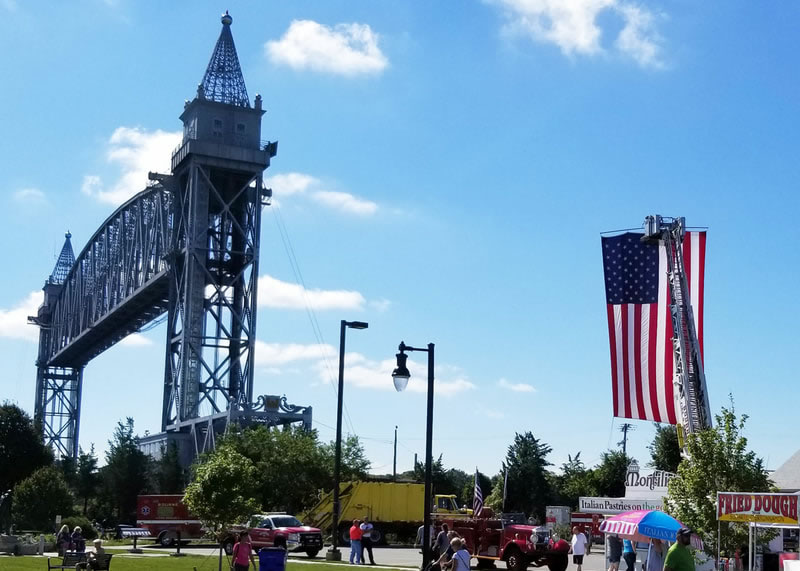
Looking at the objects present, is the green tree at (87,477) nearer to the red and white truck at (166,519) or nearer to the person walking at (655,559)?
the red and white truck at (166,519)

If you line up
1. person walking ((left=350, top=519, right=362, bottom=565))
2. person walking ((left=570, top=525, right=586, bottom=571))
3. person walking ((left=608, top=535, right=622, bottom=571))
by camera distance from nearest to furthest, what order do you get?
person walking ((left=608, top=535, right=622, bottom=571)), person walking ((left=570, top=525, right=586, bottom=571)), person walking ((left=350, top=519, right=362, bottom=565))

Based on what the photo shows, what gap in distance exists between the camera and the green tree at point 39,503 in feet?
223

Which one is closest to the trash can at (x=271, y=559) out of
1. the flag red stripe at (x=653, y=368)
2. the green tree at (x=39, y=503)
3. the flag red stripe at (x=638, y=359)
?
the flag red stripe at (x=638, y=359)

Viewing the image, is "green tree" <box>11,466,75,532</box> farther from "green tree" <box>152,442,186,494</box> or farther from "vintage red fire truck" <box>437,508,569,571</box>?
"vintage red fire truck" <box>437,508,569,571</box>

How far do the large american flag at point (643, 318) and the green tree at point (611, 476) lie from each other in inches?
1906

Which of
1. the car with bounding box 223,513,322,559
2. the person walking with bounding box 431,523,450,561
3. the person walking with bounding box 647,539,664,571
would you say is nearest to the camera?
the person walking with bounding box 647,539,664,571

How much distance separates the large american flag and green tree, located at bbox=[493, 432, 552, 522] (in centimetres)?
4346

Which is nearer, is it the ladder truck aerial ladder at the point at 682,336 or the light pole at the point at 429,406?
the light pole at the point at 429,406

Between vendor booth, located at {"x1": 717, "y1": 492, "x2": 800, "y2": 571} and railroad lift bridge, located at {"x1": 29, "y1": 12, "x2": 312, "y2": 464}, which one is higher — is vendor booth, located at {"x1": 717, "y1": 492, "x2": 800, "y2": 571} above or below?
below

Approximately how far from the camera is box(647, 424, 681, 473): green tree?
2756 inches

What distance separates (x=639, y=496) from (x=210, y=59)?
235ft

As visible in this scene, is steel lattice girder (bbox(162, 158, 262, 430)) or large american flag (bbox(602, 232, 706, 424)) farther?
steel lattice girder (bbox(162, 158, 262, 430))

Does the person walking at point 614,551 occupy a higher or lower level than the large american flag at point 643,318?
lower

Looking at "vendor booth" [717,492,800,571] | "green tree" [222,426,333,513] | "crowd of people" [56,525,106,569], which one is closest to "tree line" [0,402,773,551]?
"green tree" [222,426,333,513]
